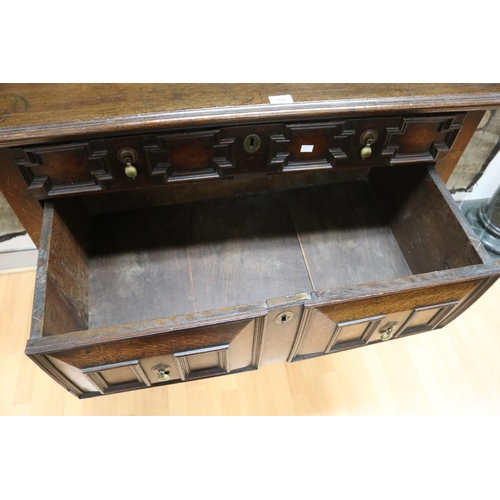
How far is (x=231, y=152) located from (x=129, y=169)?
0.20 m

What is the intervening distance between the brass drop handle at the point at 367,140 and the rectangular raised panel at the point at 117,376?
1.96 ft

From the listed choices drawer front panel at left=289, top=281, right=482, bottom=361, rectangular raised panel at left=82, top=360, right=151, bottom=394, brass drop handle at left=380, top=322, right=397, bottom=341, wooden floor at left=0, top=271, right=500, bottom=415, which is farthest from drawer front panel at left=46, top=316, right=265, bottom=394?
wooden floor at left=0, top=271, right=500, bottom=415

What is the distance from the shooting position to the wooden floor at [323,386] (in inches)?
44.2

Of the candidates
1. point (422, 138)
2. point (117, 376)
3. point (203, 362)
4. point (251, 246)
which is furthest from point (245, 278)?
point (422, 138)

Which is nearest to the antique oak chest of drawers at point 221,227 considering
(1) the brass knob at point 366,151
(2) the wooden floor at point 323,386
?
(1) the brass knob at point 366,151

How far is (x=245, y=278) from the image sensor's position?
3.14ft

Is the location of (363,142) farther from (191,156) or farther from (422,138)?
(191,156)

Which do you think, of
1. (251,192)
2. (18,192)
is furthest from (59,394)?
(251,192)

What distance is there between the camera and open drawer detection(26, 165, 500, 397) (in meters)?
0.66

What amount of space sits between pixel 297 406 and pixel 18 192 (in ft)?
2.95

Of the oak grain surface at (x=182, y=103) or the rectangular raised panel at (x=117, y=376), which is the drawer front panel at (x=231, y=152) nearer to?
the oak grain surface at (x=182, y=103)

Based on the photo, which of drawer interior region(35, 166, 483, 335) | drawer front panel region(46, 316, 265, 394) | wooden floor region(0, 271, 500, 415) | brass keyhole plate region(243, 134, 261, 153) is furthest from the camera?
wooden floor region(0, 271, 500, 415)

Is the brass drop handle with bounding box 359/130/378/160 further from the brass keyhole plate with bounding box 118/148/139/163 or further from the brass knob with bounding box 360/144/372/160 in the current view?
the brass keyhole plate with bounding box 118/148/139/163

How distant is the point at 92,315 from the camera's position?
873 millimetres
